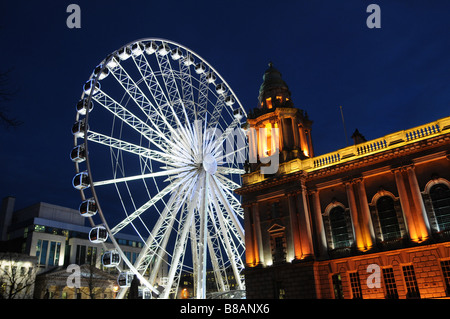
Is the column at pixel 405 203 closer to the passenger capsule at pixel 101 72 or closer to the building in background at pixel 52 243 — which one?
the passenger capsule at pixel 101 72

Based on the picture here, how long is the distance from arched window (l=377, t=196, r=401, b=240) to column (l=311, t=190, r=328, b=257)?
471cm

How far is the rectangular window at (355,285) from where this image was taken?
29391mm

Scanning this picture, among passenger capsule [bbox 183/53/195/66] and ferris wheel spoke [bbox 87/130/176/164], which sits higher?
passenger capsule [bbox 183/53/195/66]

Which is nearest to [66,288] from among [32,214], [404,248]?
[32,214]

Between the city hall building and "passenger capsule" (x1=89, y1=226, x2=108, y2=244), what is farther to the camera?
"passenger capsule" (x1=89, y1=226, x2=108, y2=244)

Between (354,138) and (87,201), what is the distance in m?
23.9

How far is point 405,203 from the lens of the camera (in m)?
28.8

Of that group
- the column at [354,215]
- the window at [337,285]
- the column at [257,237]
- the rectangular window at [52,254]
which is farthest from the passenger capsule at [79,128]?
the rectangular window at [52,254]

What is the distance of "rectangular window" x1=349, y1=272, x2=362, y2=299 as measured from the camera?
29.4 m

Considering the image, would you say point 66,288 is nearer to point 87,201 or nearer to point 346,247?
point 87,201

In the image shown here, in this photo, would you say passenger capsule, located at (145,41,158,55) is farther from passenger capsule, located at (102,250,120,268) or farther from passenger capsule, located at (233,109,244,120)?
passenger capsule, located at (102,250,120,268)

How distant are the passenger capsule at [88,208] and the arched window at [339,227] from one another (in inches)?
774

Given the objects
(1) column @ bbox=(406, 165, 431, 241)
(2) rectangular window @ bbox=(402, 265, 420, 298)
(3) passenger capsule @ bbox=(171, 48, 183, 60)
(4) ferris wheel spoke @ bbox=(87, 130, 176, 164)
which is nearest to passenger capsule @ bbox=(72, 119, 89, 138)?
(4) ferris wheel spoke @ bbox=(87, 130, 176, 164)

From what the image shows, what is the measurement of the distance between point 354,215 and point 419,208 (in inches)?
194
